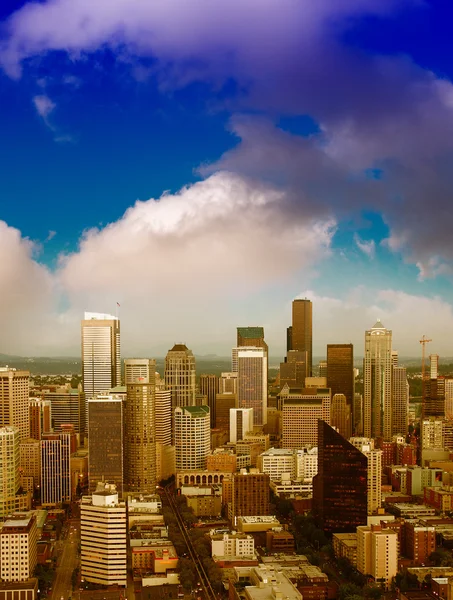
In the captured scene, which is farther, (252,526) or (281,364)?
(281,364)

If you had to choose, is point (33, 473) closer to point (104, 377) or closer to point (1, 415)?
point (1, 415)

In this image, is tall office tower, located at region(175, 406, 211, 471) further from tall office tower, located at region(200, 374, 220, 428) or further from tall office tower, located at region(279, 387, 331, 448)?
tall office tower, located at region(200, 374, 220, 428)

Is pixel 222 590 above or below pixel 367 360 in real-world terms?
below

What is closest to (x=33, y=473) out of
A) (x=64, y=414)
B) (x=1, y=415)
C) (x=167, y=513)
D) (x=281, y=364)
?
(x=1, y=415)

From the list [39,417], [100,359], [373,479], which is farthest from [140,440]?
[100,359]

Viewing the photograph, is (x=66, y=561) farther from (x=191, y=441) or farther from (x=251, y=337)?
(x=251, y=337)

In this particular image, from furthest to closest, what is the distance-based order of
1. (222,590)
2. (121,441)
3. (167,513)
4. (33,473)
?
(33,473)
(121,441)
(167,513)
(222,590)
